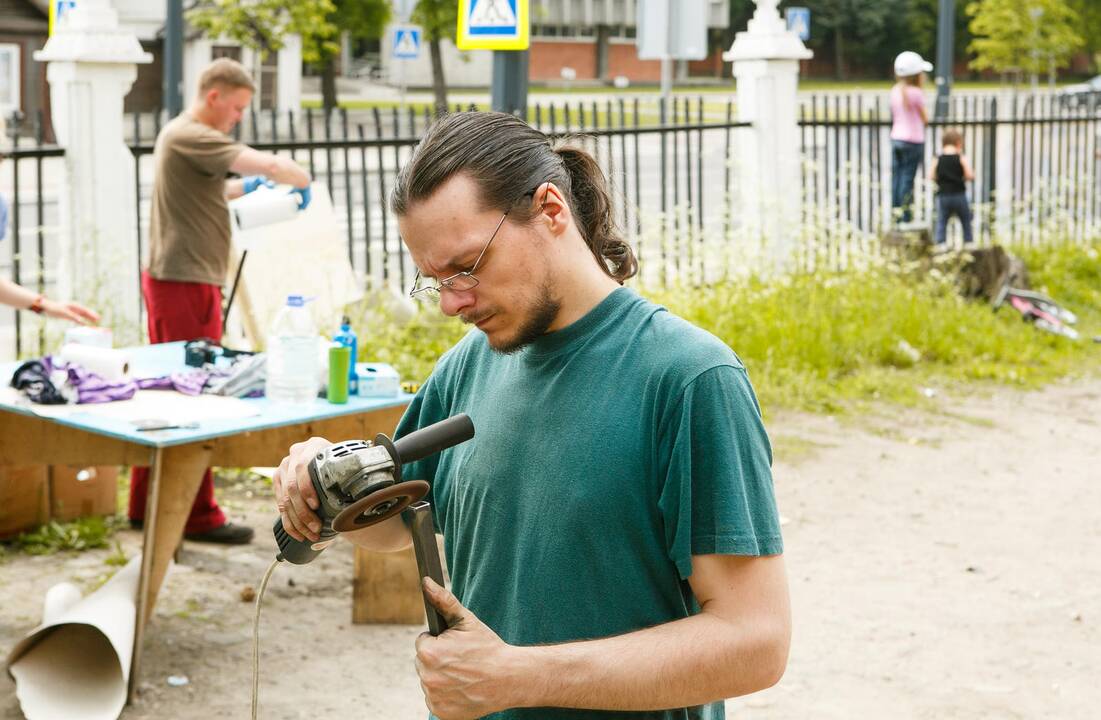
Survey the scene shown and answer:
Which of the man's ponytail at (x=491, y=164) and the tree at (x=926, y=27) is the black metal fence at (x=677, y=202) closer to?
the man's ponytail at (x=491, y=164)

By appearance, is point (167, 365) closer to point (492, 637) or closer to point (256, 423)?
point (256, 423)

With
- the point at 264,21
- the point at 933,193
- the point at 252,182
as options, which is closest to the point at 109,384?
the point at 252,182

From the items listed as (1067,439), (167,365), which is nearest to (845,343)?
(1067,439)

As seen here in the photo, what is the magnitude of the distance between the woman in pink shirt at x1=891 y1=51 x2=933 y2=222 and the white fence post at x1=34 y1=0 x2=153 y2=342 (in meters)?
7.06

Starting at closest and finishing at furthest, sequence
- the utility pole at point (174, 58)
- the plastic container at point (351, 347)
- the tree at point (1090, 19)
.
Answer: the plastic container at point (351, 347) < the utility pole at point (174, 58) < the tree at point (1090, 19)

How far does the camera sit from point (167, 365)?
18.0ft

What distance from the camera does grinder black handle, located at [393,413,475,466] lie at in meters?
1.97

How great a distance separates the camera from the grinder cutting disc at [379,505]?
1.88m

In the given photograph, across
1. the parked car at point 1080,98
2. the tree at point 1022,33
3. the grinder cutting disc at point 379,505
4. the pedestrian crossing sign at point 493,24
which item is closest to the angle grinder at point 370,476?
the grinder cutting disc at point 379,505

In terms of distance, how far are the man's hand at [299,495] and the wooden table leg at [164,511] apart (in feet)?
8.54

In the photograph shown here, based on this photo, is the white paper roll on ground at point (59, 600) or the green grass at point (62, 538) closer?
the white paper roll on ground at point (59, 600)

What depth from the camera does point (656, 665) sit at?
1851 millimetres

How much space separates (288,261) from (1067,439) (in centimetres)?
441

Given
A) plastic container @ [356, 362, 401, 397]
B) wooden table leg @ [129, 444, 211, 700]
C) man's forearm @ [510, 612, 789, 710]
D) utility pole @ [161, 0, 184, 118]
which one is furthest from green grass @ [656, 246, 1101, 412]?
man's forearm @ [510, 612, 789, 710]
